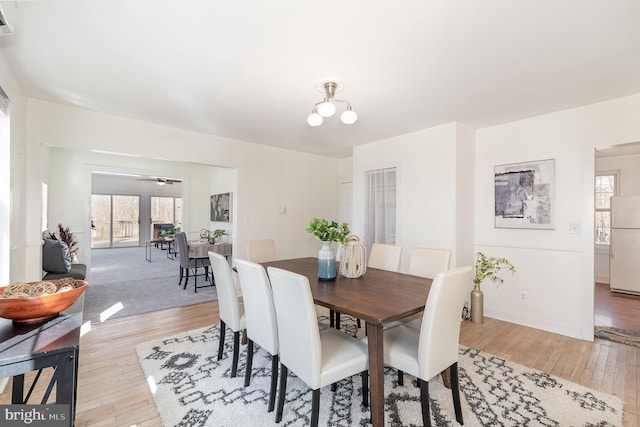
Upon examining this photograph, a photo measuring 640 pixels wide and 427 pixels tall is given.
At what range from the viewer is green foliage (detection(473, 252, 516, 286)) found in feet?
11.7

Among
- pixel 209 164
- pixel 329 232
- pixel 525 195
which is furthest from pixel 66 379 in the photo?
pixel 525 195

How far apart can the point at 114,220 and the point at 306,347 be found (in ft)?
37.5

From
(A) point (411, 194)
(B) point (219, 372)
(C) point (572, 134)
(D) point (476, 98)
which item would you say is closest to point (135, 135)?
(B) point (219, 372)

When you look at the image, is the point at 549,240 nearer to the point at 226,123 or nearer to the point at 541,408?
the point at 541,408

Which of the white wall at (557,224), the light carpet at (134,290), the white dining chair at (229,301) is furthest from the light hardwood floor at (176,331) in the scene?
the white dining chair at (229,301)

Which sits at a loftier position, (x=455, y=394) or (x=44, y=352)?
(x=44, y=352)

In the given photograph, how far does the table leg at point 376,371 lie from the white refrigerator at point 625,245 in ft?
18.1

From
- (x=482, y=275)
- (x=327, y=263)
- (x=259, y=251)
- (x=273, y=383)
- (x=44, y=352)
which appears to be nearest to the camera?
(x=44, y=352)

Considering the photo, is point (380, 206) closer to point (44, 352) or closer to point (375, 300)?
point (375, 300)

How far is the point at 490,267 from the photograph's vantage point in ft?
12.0

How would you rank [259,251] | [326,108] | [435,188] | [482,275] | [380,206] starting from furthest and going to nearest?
[380,206] < [435,188] < [482,275] < [259,251] < [326,108]

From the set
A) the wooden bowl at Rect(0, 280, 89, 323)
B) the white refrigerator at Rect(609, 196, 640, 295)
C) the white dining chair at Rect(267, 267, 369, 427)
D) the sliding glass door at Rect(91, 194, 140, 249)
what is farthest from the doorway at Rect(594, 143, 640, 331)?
the sliding glass door at Rect(91, 194, 140, 249)

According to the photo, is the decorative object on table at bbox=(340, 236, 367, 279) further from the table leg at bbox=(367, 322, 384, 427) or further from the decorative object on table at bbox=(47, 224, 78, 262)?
the decorative object on table at bbox=(47, 224, 78, 262)

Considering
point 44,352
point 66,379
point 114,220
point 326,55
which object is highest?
point 326,55
